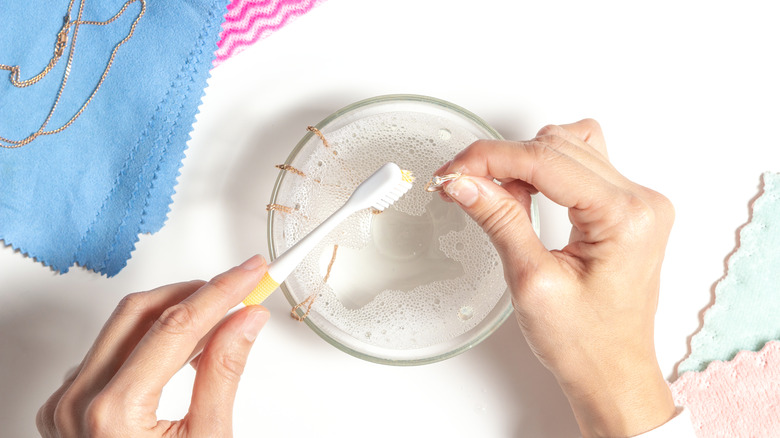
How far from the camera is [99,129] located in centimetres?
67

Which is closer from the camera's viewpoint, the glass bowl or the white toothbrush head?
the white toothbrush head

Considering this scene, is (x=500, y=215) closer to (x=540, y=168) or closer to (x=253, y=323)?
(x=540, y=168)

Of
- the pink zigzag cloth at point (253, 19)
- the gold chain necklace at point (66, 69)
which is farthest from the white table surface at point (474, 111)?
the gold chain necklace at point (66, 69)

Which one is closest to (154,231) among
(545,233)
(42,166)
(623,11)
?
(42,166)

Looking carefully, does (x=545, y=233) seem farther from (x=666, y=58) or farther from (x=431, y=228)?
(x=666, y=58)

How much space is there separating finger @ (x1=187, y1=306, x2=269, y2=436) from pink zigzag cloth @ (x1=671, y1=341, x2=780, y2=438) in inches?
19.4

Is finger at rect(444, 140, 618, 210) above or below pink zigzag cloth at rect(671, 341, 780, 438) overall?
above

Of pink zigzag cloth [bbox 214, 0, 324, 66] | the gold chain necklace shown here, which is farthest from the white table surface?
the gold chain necklace

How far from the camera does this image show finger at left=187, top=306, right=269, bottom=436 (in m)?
0.49

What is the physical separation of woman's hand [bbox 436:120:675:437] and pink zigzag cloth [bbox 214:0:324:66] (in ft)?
0.94

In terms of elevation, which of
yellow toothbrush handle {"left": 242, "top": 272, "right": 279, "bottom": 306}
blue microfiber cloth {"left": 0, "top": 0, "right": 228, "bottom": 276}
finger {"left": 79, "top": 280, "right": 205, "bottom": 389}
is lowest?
yellow toothbrush handle {"left": 242, "top": 272, "right": 279, "bottom": 306}

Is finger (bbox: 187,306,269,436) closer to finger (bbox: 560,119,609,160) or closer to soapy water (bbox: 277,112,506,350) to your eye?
soapy water (bbox: 277,112,506,350)

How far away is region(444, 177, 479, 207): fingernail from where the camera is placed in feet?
1.71

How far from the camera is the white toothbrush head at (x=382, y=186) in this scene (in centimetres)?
54
